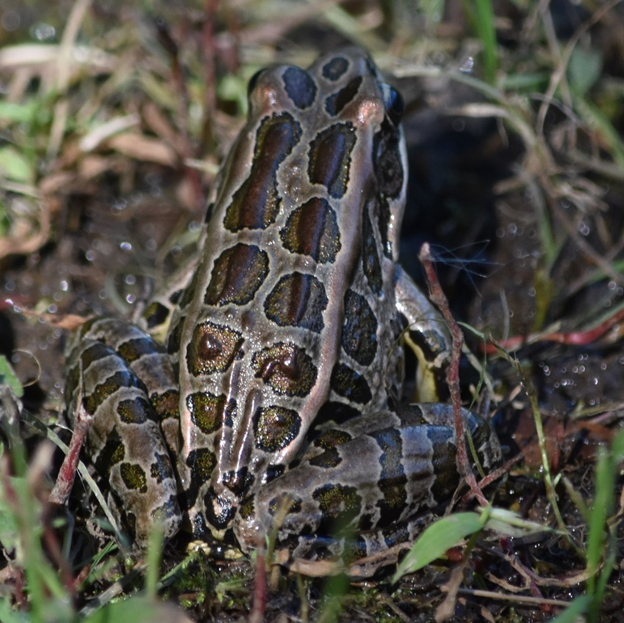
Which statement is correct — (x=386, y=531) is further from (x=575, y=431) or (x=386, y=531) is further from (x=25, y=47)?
(x=25, y=47)

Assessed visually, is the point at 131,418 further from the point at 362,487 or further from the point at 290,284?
the point at 362,487

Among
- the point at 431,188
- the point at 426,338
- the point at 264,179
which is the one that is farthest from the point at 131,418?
→ the point at 431,188

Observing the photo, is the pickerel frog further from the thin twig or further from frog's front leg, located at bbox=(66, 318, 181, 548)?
the thin twig

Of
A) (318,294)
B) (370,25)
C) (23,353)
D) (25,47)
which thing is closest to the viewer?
(318,294)

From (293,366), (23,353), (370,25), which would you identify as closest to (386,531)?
(293,366)

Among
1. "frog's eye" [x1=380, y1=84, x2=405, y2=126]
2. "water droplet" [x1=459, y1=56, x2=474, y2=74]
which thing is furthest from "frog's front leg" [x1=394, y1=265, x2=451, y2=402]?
"water droplet" [x1=459, y1=56, x2=474, y2=74]

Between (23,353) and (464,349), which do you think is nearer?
(464,349)
